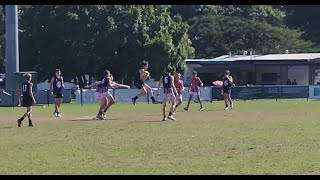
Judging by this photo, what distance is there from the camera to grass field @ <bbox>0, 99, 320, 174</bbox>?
10758 mm

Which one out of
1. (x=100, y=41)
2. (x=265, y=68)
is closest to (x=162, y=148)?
(x=100, y=41)

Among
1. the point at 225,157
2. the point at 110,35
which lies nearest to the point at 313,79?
the point at 110,35

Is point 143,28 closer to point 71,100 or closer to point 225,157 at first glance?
point 71,100

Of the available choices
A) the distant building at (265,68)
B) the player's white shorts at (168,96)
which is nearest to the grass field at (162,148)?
the player's white shorts at (168,96)

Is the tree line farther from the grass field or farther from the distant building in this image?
the grass field

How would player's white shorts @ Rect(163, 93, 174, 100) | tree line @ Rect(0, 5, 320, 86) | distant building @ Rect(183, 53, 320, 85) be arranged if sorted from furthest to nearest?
distant building @ Rect(183, 53, 320, 85) → tree line @ Rect(0, 5, 320, 86) → player's white shorts @ Rect(163, 93, 174, 100)

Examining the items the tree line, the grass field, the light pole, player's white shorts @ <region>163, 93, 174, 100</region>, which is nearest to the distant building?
the tree line

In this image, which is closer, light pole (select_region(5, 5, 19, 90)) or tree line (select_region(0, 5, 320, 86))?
light pole (select_region(5, 5, 19, 90))

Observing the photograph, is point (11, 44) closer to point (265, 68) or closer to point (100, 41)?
point (100, 41)

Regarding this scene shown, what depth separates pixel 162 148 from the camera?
14031 millimetres

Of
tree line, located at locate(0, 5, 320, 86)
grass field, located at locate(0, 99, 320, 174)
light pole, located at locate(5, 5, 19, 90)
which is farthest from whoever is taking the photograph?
tree line, located at locate(0, 5, 320, 86)

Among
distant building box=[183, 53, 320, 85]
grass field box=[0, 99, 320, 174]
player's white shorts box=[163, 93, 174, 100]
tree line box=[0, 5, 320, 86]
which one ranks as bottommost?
grass field box=[0, 99, 320, 174]
